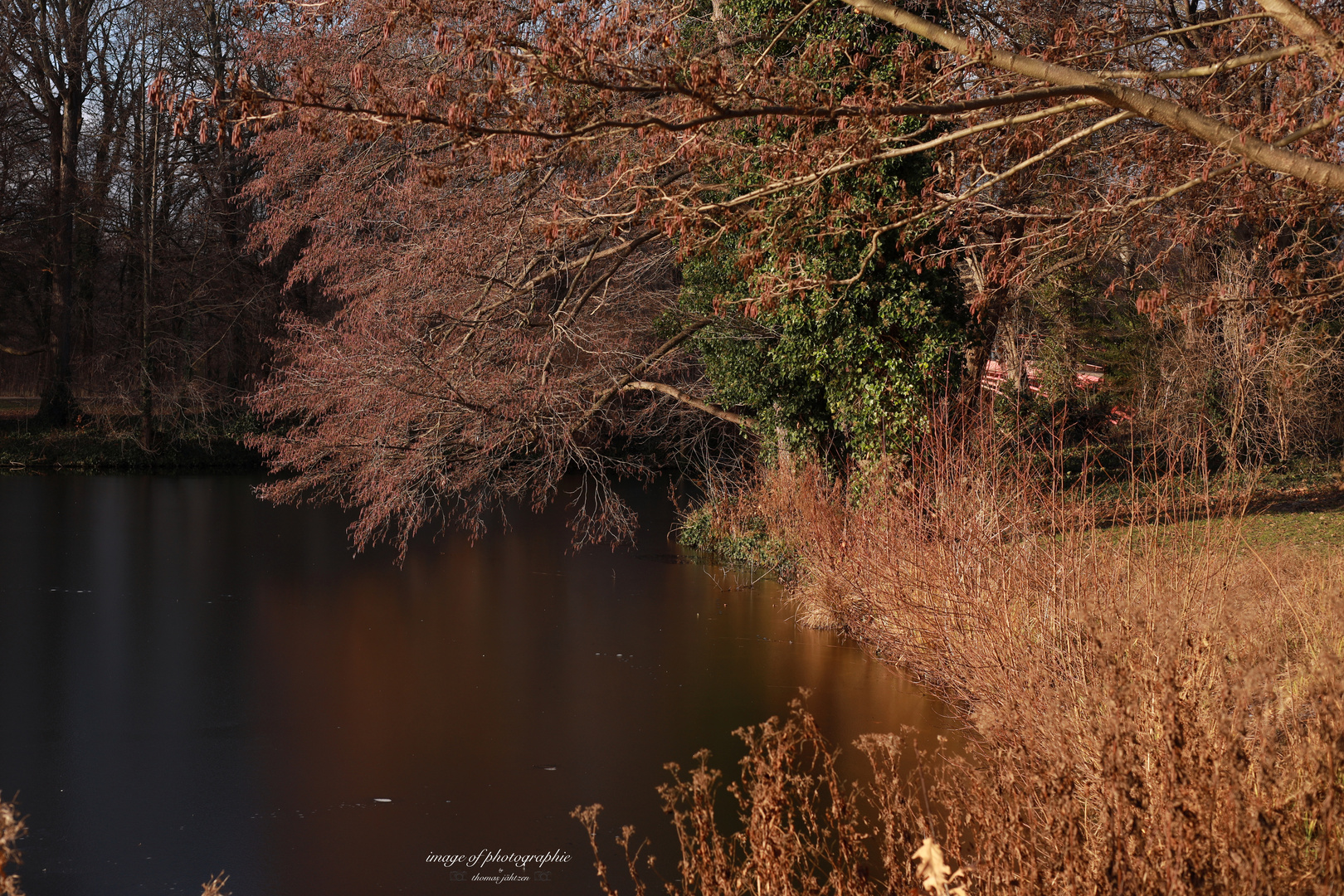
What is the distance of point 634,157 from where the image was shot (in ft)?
38.5

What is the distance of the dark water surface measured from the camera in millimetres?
5043

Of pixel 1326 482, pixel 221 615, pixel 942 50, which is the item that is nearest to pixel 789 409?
pixel 942 50

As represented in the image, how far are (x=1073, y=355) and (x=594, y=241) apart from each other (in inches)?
355

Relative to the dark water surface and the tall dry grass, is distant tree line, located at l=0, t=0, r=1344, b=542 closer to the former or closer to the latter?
the tall dry grass

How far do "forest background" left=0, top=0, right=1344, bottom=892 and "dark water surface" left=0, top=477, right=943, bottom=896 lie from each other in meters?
0.73

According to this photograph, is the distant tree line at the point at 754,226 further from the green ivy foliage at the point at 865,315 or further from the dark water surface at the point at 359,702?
the dark water surface at the point at 359,702

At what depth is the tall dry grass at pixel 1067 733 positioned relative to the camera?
8.76 feet

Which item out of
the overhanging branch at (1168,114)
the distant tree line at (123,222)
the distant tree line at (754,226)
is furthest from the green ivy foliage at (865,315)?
the distant tree line at (123,222)

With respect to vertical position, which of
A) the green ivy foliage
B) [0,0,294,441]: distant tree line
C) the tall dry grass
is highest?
[0,0,294,441]: distant tree line

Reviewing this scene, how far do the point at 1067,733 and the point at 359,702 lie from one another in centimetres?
514

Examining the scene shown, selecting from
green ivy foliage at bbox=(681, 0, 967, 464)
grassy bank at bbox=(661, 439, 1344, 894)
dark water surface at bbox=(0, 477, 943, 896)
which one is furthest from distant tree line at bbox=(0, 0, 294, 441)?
grassy bank at bbox=(661, 439, 1344, 894)

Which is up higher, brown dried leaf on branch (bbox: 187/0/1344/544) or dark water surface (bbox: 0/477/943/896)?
brown dried leaf on branch (bbox: 187/0/1344/544)

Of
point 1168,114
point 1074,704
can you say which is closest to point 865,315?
point 1168,114

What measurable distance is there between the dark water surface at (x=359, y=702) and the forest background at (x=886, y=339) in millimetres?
729
